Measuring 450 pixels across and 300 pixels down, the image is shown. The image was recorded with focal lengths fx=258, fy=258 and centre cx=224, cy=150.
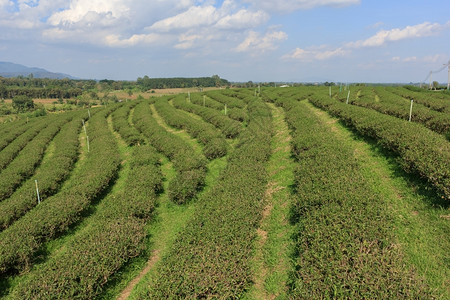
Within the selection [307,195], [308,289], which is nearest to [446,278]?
[308,289]

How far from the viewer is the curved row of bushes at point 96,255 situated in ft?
20.0

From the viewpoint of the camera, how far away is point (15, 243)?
26.5ft

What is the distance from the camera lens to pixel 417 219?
721cm

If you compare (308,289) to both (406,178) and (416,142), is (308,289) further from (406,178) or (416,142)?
(416,142)

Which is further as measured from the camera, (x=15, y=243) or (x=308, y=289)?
(x=15, y=243)

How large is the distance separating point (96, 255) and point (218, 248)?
3.47 m

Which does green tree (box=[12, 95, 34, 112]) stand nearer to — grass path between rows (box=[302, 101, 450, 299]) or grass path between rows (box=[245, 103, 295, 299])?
grass path between rows (box=[245, 103, 295, 299])

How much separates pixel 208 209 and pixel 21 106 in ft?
308

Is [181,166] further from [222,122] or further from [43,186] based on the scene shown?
[222,122]

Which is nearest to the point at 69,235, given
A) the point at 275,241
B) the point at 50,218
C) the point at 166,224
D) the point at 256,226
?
the point at 50,218

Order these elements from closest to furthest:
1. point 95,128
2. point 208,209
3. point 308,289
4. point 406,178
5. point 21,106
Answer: point 308,289 < point 208,209 < point 406,178 < point 95,128 < point 21,106

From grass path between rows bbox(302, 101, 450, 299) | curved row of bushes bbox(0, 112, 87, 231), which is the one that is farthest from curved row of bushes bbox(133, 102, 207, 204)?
grass path between rows bbox(302, 101, 450, 299)

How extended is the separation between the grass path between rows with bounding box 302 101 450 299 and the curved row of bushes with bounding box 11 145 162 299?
730cm

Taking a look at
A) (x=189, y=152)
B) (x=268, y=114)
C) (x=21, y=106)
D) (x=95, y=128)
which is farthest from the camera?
(x=21, y=106)
